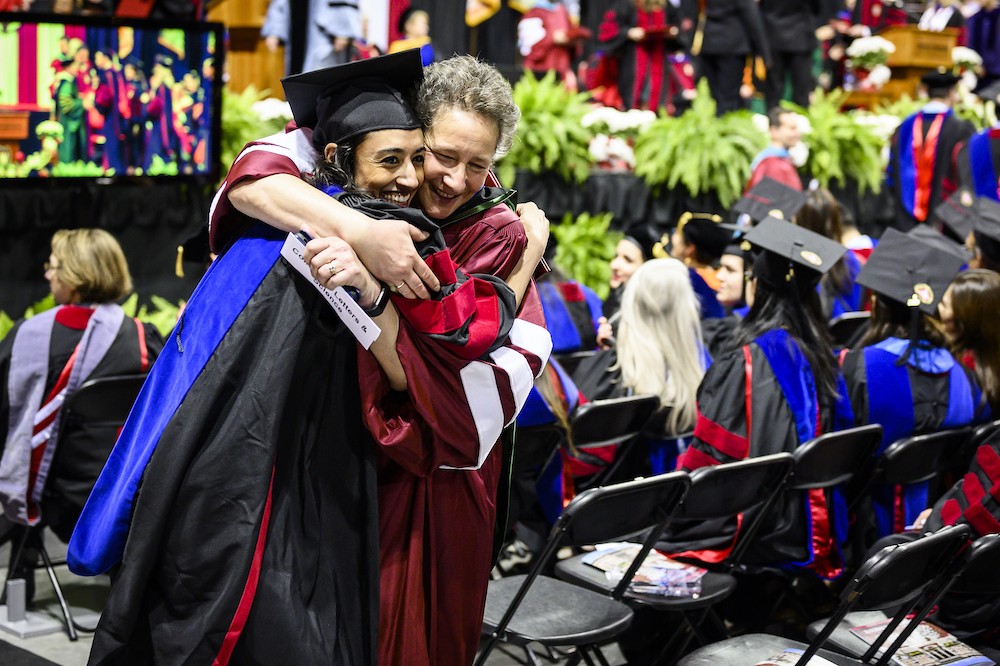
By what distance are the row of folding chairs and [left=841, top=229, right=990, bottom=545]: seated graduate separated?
0.46 ft

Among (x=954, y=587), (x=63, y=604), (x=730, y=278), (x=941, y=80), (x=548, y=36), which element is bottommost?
(x=63, y=604)

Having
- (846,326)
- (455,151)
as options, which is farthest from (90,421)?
(846,326)

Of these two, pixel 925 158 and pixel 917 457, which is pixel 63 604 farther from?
pixel 925 158

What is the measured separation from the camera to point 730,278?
17.2 ft

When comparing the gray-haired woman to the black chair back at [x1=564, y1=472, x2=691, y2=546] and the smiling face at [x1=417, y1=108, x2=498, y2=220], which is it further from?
the black chair back at [x1=564, y1=472, x2=691, y2=546]

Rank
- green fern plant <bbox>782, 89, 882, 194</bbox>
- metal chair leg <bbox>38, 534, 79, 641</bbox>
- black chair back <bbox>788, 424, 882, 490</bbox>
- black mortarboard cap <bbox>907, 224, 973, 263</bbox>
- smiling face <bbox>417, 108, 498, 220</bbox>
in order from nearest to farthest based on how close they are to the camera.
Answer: smiling face <bbox>417, 108, 498, 220</bbox>, black chair back <bbox>788, 424, 882, 490</bbox>, metal chair leg <bbox>38, 534, 79, 641</bbox>, black mortarboard cap <bbox>907, 224, 973, 263</bbox>, green fern plant <bbox>782, 89, 882, 194</bbox>

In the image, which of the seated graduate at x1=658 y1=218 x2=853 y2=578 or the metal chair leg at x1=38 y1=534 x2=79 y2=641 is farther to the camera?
the metal chair leg at x1=38 y1=534 x2=79 y2=641

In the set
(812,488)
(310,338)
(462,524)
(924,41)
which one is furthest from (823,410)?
(924,41)

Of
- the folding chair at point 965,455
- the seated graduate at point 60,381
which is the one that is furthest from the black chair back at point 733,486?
the seated graduate at point 60,381

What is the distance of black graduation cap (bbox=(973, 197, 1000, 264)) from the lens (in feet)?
16.6

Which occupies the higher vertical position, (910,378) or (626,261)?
(626,261)

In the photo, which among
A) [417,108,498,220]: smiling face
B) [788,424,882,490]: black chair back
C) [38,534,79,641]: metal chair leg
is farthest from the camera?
[38,534,79,641]: metal chair leg

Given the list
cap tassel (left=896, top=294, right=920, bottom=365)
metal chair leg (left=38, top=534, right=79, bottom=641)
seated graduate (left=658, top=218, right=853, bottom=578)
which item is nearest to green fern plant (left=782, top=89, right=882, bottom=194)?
cap tassel (left=896, top=294, right=920, bottom=365)

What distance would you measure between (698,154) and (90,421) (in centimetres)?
539
